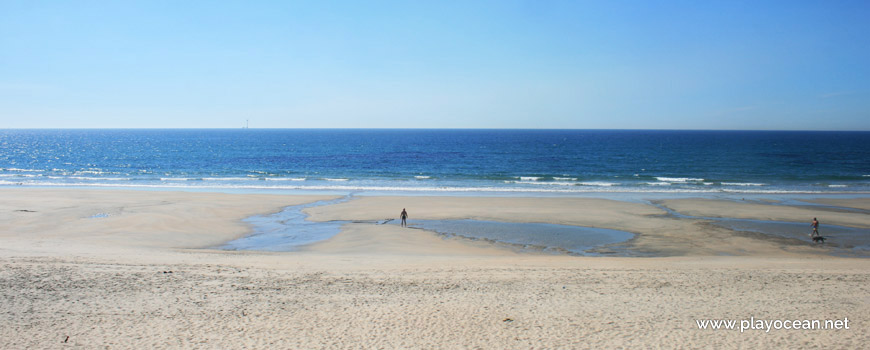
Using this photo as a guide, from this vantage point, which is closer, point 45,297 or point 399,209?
point 45,297

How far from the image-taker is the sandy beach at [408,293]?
9500 mm

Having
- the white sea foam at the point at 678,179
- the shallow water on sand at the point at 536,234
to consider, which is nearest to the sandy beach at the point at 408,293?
the shallow water on sand at the point at 536,234

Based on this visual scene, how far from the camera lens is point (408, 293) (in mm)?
12086

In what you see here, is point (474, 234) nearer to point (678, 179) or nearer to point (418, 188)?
point (418, 188)

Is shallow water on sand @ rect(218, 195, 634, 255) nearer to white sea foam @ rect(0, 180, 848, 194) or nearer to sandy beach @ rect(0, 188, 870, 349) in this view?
sandy beach @ rect(0, 188, 870, 349)

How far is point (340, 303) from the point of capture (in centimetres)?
1132

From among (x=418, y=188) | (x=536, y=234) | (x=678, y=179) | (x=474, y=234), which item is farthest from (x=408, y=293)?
(x=678, y=179)

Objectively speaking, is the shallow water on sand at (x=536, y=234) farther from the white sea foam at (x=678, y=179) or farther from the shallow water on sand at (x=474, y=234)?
the white sea foam at (x=678, y=179)

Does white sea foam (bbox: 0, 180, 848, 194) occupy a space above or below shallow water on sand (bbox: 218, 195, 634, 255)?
above

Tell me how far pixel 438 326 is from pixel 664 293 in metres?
6.16

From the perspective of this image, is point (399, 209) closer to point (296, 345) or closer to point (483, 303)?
point (483, 303)

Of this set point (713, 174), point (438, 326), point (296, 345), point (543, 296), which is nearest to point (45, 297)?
point (296, 345)

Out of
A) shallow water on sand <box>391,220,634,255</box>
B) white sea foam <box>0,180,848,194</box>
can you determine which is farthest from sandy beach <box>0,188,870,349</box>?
white sea foam <box>0,180,848,194</box>

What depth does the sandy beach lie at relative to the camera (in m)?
9.50
